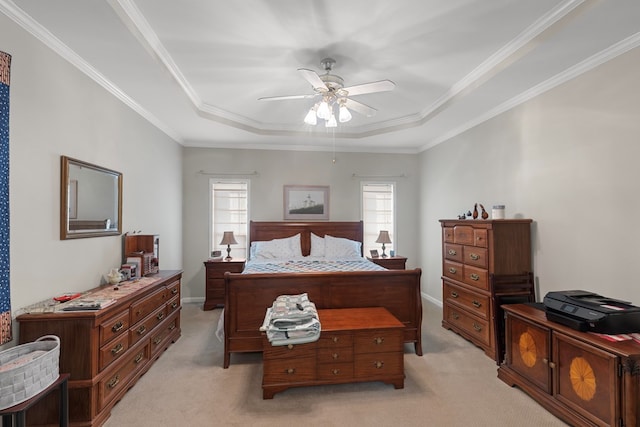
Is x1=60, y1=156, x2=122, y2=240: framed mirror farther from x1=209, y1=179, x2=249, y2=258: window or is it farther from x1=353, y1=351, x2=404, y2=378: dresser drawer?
x1=353, y1=351, x2=404, y2=378: dresser drawer

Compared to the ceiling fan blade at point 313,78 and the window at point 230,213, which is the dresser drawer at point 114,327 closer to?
the ceiling fan blade at point 313,78

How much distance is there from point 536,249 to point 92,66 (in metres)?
4.48

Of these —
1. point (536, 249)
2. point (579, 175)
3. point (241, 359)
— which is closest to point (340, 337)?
point (241, 359)

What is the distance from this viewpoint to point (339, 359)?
250cm

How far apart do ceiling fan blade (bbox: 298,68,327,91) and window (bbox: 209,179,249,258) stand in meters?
2.99

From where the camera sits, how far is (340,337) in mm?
2498

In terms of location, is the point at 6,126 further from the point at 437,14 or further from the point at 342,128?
the point at 342,128

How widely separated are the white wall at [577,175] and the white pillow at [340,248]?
2.02 meters

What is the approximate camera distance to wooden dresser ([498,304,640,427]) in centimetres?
177

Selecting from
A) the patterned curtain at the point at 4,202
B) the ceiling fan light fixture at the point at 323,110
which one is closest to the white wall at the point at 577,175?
the ceiling fan light fixture at the point at 323,110

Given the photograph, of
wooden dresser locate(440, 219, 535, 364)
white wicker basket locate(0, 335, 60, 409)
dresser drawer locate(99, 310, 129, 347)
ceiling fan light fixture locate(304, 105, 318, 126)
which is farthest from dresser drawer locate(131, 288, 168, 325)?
wooden dresser locate(440, 219, 535, 364)

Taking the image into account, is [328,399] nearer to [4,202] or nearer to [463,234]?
[463,234]

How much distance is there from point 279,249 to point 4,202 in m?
3.32

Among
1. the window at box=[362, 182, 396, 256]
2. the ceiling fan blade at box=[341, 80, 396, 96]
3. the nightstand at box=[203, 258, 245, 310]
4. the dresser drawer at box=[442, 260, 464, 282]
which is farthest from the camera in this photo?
the window at box=[362, 182, 396, 256]
